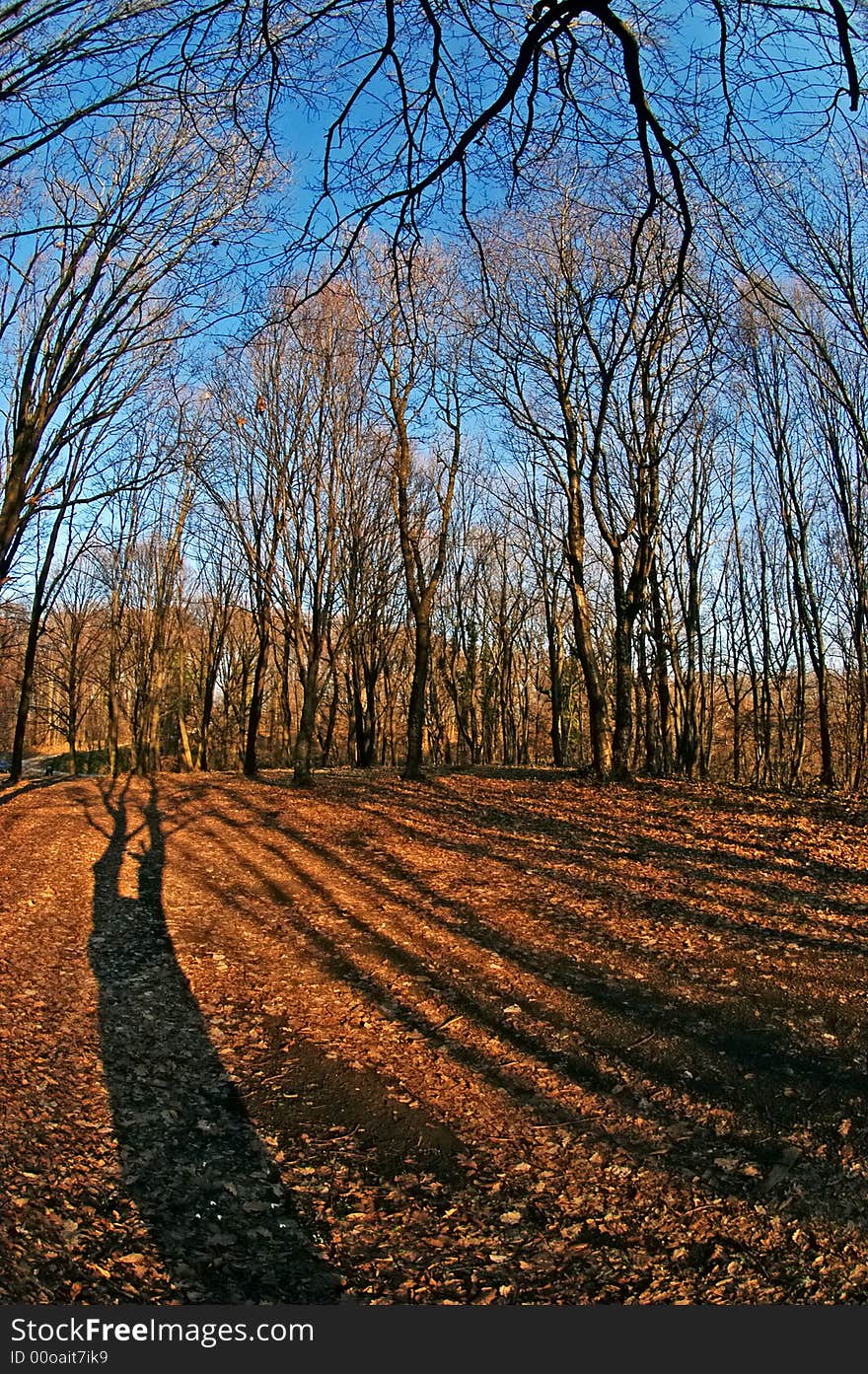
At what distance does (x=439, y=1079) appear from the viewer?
4371 millimetres

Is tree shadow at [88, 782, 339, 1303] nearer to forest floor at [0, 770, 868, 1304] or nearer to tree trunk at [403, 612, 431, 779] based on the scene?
forest floor at [0, 770, 868, 1304]

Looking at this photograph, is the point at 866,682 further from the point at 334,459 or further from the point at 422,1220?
the point at 422,1220

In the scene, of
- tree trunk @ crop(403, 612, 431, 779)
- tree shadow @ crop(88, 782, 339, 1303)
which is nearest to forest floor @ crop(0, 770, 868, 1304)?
tree shadow @ crop(88, 782, 339, 1303)

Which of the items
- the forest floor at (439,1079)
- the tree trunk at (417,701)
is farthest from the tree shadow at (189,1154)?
the tree trunk at (417,701)

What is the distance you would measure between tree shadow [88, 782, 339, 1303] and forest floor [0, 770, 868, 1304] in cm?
2

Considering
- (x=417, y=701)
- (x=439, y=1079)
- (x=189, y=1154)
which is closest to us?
(x=189, y=1154)

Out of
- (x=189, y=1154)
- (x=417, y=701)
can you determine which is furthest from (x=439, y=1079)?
(x=417, y=701)

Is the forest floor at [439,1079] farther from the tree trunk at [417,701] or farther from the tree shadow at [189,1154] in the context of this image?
the tree trunk at [417,701]

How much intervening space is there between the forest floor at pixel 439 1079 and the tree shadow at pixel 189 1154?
0.02m

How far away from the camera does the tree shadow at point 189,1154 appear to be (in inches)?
111

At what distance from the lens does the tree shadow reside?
2.82 meters

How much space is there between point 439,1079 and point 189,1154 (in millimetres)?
1395

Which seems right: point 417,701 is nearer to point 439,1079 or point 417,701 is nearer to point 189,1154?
point 439,1079

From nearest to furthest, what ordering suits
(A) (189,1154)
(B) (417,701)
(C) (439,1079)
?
(A) (189,1154)
(C) (439,1079)
(B) (417,701)
